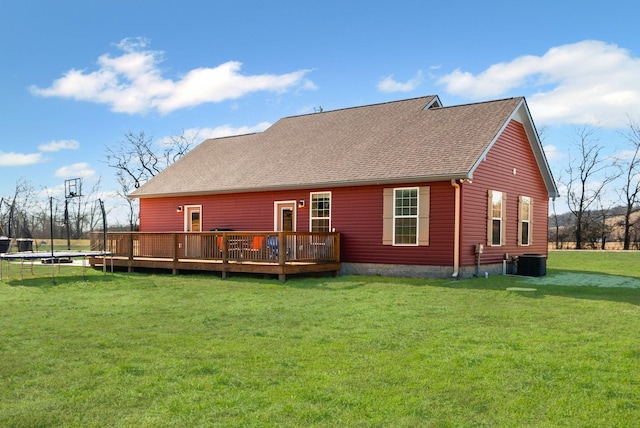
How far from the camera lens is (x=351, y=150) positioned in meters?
18.0

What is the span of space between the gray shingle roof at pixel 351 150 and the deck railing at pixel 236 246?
200 centimetres

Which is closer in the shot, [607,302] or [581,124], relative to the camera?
[607,302]

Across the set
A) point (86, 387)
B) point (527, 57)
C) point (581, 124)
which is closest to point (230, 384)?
point (86, 387)

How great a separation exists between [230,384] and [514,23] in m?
16.3

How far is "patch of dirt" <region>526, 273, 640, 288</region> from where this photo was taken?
46.2ft

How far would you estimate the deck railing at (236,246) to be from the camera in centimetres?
1499

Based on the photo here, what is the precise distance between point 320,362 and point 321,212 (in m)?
11.6

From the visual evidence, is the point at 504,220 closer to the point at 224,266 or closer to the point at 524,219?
the point at 524,219

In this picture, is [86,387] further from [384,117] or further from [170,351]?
[384,117]

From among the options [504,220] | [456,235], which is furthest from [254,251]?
[504,220]

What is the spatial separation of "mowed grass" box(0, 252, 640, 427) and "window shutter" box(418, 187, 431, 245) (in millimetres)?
4330

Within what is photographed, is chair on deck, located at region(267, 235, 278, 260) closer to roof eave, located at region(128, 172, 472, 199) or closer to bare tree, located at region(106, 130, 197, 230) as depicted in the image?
roof eave, located at region(128, 172, 472, 199)

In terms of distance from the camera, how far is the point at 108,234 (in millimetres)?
18516

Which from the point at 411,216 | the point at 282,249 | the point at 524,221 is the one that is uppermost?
the point at 411,216
